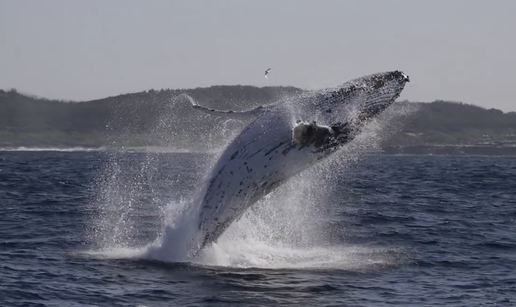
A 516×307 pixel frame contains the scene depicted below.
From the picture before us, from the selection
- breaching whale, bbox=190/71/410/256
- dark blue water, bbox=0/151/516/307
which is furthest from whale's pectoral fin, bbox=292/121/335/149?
dark blue water, bbox=0/151/516/307

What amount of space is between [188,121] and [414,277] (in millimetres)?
158256

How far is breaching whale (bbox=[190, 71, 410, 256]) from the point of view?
16188mm

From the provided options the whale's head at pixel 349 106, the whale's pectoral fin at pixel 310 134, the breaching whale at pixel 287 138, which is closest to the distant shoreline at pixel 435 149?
the breaching whale at pixel 287 138

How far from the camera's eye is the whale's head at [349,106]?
1620 centimetres

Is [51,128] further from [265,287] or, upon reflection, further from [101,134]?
[265,287]

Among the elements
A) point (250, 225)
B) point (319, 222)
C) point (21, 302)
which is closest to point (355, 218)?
→ point (319, 222)

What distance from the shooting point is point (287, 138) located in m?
16.1

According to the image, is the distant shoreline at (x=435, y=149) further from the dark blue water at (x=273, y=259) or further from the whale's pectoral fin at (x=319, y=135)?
the whale's pectoral fin at (x=319, y=135)

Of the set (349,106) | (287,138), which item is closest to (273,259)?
(287,138)

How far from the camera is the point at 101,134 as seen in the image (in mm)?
186500

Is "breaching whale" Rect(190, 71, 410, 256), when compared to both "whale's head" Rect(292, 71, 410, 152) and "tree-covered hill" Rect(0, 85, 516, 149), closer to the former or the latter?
"whale's head" Rect(292, 71, 410, 152)

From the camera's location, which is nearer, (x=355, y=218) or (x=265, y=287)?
(x=265, y=287)

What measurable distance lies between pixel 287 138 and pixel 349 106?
4.57 ft

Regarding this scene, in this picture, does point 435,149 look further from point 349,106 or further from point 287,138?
point 287,138
